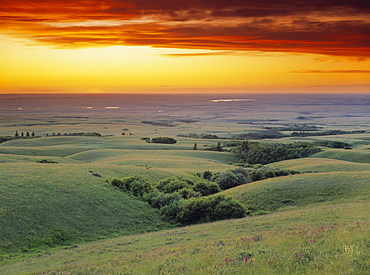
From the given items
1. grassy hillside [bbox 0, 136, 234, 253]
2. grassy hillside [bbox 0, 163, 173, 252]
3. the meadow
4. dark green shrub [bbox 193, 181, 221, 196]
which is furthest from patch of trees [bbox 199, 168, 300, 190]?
grassy hillside [bbox 0, 163, 173, 252]

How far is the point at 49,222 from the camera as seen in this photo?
31000mm

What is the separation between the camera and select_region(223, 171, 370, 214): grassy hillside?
1483 inches

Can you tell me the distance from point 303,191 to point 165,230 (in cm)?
1808

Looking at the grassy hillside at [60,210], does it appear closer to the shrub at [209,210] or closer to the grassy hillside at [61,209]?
the grassy hillside at [61,209]

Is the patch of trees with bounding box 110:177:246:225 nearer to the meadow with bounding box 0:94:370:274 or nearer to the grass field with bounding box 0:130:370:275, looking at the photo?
the meadow with bounding box 0:94:370:274

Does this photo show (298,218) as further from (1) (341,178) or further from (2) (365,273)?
(1) (341,178)

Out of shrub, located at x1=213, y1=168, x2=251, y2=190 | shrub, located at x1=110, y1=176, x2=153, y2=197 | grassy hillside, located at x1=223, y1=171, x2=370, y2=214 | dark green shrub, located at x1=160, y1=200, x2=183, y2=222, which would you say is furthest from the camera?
shrub, located at x1=213, y1=168, x2=251, y2=190

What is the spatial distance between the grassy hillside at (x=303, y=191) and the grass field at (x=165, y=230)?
0.11 metres

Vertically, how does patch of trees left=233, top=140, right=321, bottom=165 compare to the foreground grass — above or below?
below

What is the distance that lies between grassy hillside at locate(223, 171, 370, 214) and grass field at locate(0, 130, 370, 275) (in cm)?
11

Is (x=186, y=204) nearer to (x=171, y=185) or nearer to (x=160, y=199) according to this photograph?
(x=160, y=199)

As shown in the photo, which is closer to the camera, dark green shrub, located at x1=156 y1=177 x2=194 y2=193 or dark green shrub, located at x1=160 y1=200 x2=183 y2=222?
dark green shrub, located at x1=160 y1=200 x2=183 y2=222

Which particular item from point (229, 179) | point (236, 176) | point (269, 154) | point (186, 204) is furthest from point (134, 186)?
point (269, 154)

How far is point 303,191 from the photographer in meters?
40.6
